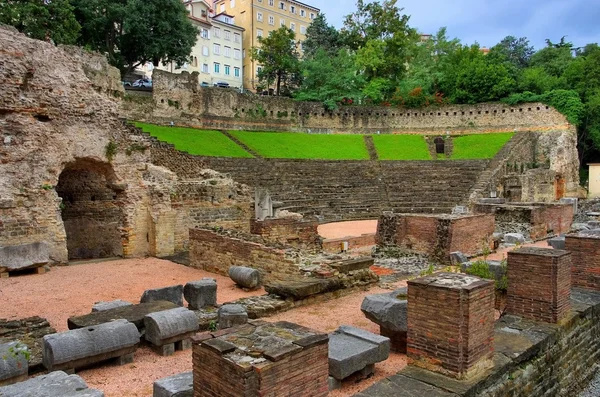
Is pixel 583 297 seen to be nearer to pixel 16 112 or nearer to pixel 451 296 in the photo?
pixel 451 296

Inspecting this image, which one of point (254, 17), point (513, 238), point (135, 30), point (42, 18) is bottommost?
point (513, 238)

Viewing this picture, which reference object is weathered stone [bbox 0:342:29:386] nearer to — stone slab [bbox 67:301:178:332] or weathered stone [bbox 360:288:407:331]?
stone slab [bbox 67:301:178:332]

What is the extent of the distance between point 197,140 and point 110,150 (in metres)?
16.2

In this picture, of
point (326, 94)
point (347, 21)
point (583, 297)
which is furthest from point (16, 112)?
point (347, 21)

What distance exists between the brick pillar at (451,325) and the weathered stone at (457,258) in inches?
283

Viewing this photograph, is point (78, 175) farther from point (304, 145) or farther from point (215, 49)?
point (215, 49)

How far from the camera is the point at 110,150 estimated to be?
14031 millimetres

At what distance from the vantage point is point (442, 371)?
4.74m

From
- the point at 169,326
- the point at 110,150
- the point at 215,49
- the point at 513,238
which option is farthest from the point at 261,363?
the point at 215,49

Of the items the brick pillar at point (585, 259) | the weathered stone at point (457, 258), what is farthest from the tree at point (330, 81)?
the brick pillar at point (585, 259)

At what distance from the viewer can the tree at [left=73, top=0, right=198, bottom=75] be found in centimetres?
3156

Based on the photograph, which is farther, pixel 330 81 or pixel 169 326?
pixel 330 81

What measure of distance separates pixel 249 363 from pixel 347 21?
51750 millimetres

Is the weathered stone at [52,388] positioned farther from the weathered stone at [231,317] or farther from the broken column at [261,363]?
the weathered stone at [231,317]
